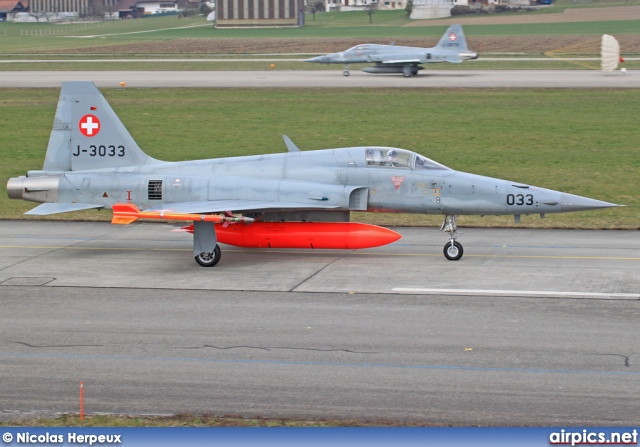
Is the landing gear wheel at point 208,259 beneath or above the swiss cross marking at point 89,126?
beneath

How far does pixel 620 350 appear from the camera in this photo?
14430 mm

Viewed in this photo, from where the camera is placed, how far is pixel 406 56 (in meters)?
69.6

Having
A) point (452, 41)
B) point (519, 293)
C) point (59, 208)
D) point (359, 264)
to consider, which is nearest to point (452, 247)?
point (359, 264)

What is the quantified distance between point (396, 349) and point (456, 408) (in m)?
2.52

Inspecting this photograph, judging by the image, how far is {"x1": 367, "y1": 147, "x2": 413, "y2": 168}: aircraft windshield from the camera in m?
21.2

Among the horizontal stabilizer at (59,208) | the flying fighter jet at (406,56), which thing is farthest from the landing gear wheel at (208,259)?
the flying fighter jet at (406,56)

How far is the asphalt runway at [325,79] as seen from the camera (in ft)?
201

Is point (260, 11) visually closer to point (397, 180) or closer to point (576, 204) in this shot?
point (397, 180)

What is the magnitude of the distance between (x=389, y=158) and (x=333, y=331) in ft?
21.9

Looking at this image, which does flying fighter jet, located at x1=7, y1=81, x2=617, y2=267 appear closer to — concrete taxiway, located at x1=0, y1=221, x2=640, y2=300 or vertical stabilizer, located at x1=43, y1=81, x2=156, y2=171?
vertical stabilizer, located at x1=43, y1=81, x2=156, y2=171

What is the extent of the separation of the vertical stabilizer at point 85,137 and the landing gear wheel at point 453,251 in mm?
7582

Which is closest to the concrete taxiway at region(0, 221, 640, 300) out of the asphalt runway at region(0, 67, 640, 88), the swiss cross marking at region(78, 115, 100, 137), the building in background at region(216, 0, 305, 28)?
the swiss cross marking at region(78, 115, 100, 137)

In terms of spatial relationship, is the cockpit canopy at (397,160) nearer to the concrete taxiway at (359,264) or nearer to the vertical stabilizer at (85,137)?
the concrete taxiway at (359,264)

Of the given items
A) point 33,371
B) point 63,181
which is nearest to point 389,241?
point 63,181
